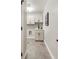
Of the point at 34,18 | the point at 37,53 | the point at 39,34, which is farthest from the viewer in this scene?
the point at 34,18

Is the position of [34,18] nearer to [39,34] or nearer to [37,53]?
[39,34]

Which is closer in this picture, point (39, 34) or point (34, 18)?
point (39, 34)

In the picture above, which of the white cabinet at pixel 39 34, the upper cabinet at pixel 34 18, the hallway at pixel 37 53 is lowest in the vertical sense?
the hallway at pixel 37 53

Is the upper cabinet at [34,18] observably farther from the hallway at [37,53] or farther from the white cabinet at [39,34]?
the hallway at [37,53]

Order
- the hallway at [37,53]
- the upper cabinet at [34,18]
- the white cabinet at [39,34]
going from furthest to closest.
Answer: the upper cabinet at [34,18] → the white cabinet at [39,34] → the hallway at [37,53]

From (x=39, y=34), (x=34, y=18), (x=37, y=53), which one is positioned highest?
(x=34, y=18)

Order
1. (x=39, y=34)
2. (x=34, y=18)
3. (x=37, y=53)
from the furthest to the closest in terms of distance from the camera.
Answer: (x=34, y=18) → (x=39, y=34) → (x=37, y=53)

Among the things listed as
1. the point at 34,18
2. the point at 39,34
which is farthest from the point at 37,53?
the point at 34,18

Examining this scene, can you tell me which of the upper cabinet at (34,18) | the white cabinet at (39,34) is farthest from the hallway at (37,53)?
the upper cabinet at (34,18)

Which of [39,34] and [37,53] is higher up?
[39,34]
